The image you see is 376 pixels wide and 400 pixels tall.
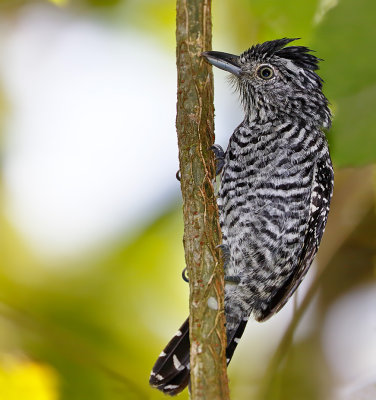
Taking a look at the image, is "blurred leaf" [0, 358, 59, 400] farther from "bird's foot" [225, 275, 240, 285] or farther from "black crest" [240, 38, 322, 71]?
"black crest" [240, 38, 322, 71]

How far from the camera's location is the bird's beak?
2.47m

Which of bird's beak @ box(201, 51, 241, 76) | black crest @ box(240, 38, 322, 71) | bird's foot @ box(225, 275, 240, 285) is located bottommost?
bird's foot @ box(225, 275, 240, 285)

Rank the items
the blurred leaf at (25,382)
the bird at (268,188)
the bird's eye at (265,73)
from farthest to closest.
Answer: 1. the bird's eye at (265,73)
2. the bird at (268,188)
3. the blurred leaf at (25,382)

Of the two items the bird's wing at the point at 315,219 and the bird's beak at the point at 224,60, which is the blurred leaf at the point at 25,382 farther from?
the bird's beak at the point at 224,60

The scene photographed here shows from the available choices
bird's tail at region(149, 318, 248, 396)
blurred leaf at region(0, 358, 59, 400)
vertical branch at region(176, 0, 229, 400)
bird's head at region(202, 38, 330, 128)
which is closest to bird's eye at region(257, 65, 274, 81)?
bird's head at region(202, 38, 330, 128)

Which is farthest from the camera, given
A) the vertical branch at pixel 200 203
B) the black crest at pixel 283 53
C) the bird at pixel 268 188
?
the black crest at pixel 283 53

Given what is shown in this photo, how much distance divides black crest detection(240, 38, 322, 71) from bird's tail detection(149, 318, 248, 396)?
1544mm

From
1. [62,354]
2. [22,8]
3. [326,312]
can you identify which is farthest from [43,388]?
[22,8]

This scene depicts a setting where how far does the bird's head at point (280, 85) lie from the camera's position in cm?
341

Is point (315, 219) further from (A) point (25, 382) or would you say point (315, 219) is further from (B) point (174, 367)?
(A) point (25, 382)

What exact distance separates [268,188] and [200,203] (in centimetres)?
113

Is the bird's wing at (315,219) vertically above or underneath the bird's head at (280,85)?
underneath

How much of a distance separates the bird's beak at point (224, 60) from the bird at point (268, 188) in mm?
10

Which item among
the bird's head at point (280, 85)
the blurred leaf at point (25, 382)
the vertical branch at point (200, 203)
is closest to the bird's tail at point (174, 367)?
the blurred leaf at point (25, 382)
